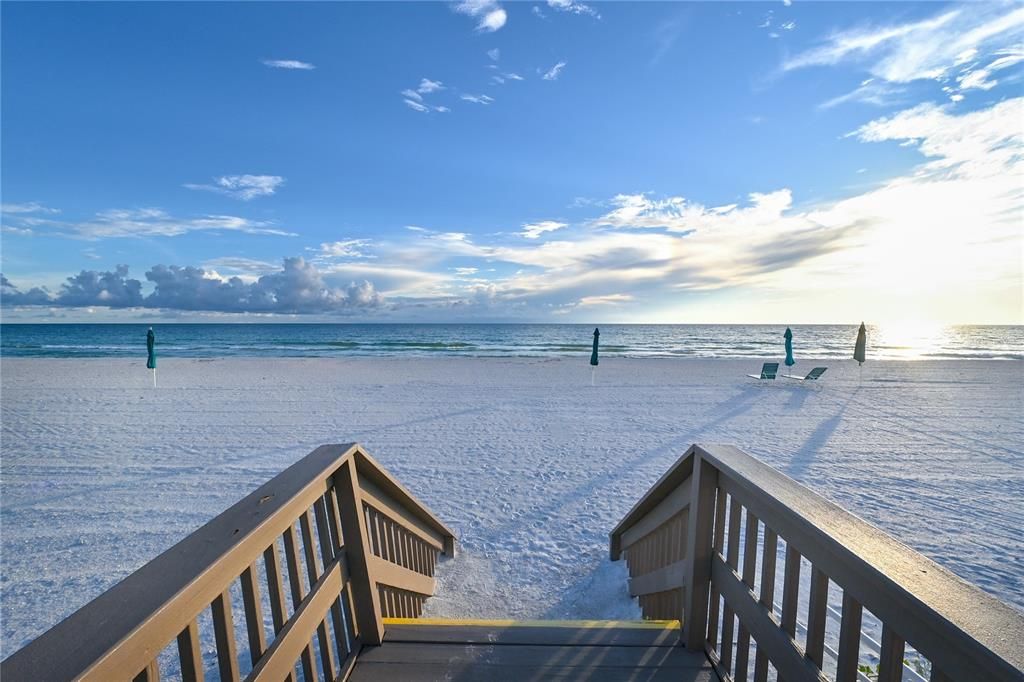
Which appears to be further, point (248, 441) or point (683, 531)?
point (248, 441)

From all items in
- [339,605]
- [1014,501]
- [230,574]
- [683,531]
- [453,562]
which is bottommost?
[453,562]

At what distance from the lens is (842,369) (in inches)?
808

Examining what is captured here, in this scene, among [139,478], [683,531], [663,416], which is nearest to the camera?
[683,531]

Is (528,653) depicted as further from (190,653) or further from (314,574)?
(190,653)

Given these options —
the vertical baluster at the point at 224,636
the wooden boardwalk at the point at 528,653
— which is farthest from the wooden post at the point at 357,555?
the vertical baluster at the point at 224,636

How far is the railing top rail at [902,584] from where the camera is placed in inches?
33.7

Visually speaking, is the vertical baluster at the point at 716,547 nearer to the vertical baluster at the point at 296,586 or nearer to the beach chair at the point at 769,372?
the vertical baluster at the point at 296,586

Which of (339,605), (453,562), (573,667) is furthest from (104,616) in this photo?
(453,562)

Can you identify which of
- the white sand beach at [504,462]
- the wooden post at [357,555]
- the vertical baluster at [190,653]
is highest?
the vertical baluster at [190,653]

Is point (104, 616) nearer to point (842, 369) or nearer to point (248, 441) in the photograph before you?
point (248, 441)

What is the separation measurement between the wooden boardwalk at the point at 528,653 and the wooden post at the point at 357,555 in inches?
4.2

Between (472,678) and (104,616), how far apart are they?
5.51ft

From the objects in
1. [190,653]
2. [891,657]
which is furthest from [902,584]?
[190,653]

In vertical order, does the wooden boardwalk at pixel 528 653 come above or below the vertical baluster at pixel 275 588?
below
